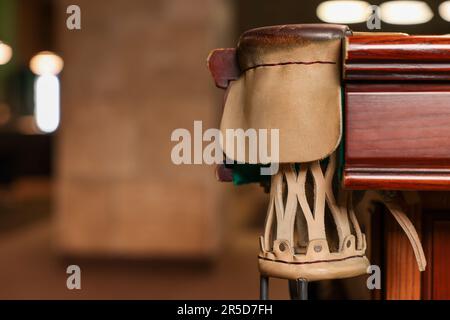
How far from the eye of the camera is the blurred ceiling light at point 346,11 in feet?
14.9

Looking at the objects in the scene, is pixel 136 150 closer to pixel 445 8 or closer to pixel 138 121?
pixel 138 121

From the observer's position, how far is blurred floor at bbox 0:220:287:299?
3.66 metres

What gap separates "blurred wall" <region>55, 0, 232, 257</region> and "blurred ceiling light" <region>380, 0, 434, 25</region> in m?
1.31

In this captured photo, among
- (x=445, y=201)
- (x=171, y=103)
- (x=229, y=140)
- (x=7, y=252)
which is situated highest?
(x=171, y=103)

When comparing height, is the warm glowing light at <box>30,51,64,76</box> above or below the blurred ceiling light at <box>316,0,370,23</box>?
above

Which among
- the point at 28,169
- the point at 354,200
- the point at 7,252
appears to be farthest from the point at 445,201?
the point at 28,169

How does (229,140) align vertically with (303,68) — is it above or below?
below

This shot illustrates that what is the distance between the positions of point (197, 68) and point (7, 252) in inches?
90.6

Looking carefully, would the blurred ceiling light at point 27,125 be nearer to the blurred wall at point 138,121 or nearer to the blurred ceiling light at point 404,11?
the blurred wall at point 138,121

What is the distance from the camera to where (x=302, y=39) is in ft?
3.41

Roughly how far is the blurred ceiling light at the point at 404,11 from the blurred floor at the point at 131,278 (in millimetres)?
2188

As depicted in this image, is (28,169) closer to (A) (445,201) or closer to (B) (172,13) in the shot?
(B) (172,13)

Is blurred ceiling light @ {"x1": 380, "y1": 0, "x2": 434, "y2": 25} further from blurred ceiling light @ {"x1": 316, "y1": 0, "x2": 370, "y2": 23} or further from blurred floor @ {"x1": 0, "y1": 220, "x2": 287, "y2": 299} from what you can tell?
blurred floor @ {"x1": 0, "y1": 220, "x2": 287, "y2": 299}

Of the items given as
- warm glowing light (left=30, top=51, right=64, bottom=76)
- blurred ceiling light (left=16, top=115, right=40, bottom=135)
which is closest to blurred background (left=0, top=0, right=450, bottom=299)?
blurred ceiling light (left=16, top=115, right=40, bottom=135)
